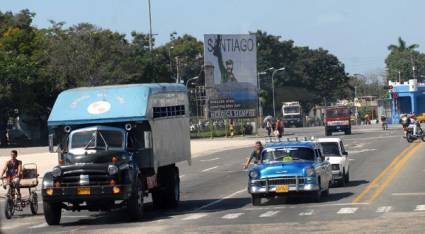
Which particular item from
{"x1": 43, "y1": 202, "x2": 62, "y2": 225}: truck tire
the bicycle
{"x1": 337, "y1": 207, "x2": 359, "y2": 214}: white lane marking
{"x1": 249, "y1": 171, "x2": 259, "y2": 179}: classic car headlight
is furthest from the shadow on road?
{"x1": 337, "y1": 207, "x2": 359, "y2": 214}: white lane marking

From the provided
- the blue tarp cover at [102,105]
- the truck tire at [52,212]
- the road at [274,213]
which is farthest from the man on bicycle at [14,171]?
the truck tire at [52,212]

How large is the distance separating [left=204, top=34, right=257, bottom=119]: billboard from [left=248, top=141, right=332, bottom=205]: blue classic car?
190 ft

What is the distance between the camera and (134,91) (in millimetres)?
22797

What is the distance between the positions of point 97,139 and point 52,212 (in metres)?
1.98

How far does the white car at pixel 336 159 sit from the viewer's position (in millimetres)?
28734

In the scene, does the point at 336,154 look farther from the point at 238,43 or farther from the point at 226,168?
the point at 238,43

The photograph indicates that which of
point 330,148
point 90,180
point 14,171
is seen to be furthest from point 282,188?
point 330,148

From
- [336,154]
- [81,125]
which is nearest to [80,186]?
[81,125]

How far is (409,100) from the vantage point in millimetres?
108375

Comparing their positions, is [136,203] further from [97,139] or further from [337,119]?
[337,119]

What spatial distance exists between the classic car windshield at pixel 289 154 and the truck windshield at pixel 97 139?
175 inches

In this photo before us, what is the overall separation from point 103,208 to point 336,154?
1104 cm

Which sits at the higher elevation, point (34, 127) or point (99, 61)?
point (99, 61)

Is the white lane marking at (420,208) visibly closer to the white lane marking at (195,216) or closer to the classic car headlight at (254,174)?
the classic car headlight at (254,174)
